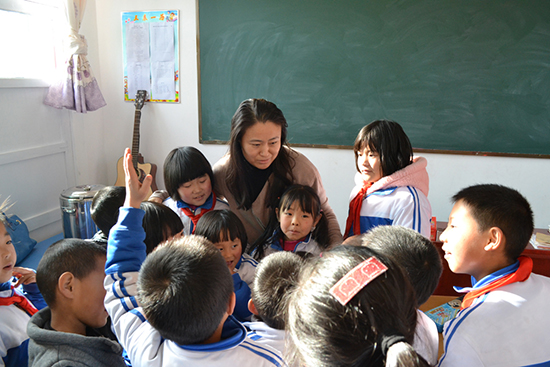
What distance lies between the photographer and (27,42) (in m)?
3.10

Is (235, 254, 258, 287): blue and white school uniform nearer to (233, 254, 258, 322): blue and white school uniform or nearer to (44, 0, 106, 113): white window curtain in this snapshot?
(233, 254, 258, 322): blue and white school uniform

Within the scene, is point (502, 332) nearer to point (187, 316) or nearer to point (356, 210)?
point (187, 316)

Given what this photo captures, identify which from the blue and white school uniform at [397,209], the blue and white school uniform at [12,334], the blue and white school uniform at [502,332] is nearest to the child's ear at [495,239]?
the blue and white school uniform at [502,332]

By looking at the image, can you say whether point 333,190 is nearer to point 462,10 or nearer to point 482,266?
point 462,10

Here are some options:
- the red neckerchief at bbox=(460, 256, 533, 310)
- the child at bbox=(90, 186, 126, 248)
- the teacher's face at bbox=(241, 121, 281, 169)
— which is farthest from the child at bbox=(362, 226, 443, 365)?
the child at bbox=(90, 186, 126, 248)

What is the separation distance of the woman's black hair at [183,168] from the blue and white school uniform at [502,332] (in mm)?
1178

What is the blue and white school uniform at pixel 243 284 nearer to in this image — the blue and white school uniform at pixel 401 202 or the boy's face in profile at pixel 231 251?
the boy's face in profile at pixel 231 251

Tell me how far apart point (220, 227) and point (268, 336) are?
65 centimetres

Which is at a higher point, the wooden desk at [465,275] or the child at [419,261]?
the child at [419,261]

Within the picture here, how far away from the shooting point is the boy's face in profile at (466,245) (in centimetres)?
109

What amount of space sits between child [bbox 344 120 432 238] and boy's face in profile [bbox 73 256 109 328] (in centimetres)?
103

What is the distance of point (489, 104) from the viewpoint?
2.98 metres

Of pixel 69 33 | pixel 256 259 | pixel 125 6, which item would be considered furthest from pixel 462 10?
pixel 69 33

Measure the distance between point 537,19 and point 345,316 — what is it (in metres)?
3.15
